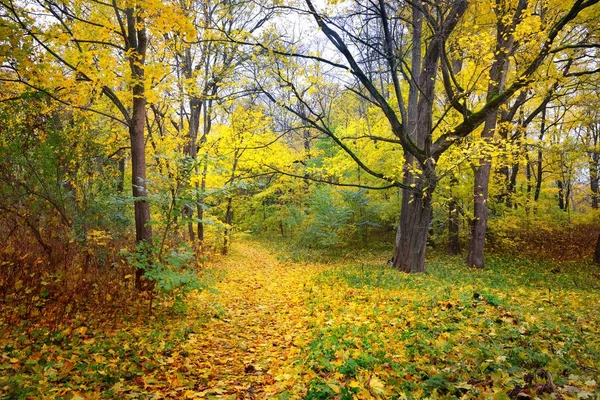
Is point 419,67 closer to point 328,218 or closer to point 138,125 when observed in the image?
point 328,218

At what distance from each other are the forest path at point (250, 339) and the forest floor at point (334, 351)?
0.02 meters

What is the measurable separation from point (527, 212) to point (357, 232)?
25.5ft

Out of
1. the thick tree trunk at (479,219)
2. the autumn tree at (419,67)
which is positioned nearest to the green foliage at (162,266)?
the autumn tree at (419,67)

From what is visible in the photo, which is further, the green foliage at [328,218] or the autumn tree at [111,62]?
the green foliage at [328,218]

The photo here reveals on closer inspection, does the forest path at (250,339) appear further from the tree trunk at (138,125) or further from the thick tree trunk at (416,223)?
the thick tree trunk at (416,223)

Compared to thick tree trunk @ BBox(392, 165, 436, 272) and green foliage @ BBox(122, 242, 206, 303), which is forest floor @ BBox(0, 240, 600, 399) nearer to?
green foliage @ BBox(122, 242, 206, 303)

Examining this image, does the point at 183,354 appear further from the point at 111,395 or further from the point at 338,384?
the point at 338,384

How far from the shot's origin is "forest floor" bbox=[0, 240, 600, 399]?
321cm

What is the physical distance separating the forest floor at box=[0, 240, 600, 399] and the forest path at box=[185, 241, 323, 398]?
22 mm

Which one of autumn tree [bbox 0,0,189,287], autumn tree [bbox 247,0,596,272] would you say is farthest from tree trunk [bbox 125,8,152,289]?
autumn tree [bbox 247,0,596,272]

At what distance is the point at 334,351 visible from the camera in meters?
4.31

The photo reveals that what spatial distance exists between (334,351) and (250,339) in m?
1.64

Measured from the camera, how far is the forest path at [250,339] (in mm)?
3833

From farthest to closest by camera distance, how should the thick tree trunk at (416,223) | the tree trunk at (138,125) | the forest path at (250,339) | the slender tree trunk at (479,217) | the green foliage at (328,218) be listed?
the green foliage at (328,218), the slender tree trunk at (479,217), the thick tree trunk at (416,223), the tree trunk at (138,125), the forest path at (250,339)
